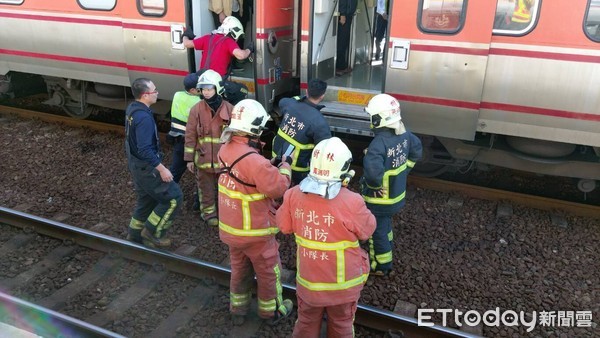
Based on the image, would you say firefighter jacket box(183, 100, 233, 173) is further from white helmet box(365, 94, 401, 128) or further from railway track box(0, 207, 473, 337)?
white helmet box(365, 94, 401, 128)

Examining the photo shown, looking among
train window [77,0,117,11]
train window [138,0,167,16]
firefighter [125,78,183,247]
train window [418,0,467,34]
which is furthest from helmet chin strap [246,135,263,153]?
train window [77,0,117,11]

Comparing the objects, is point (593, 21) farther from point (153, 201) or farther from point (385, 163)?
point (153, 201)

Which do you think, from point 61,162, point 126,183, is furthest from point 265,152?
point 61,162

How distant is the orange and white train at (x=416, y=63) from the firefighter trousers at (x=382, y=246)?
1.72 meters

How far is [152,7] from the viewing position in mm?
6969

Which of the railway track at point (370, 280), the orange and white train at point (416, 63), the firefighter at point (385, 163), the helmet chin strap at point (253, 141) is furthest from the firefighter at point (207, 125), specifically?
the firefighter at point (385, 163)

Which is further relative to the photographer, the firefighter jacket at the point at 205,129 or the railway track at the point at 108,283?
the firefighter jacket at the point at 205,129

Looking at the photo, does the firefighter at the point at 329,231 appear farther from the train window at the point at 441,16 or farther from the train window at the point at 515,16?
the train window at the point at 515,16

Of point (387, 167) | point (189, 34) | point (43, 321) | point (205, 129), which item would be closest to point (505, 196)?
point (387, 167)

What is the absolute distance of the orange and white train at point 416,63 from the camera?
5.31 metres

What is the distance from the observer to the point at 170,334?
4.24 meters

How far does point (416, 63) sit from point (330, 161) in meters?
3.10

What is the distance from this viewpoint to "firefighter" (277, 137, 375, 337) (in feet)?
10.4

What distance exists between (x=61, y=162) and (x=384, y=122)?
204 inches
